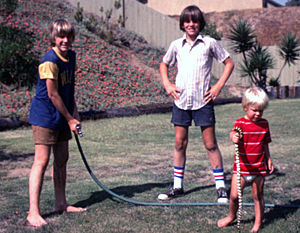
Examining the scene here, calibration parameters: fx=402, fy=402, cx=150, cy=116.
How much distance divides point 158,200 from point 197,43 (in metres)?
1.57

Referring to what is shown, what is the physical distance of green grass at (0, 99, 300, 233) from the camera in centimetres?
317

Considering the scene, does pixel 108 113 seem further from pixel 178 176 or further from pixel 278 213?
pixel 278 213

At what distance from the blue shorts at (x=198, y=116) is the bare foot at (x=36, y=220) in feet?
5.08

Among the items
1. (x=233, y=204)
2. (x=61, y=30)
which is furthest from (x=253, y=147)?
(x=61, y=30)

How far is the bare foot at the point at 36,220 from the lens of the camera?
10.4 ft

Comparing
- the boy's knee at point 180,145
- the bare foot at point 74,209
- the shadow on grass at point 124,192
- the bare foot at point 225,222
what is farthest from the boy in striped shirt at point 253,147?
the bare foot at point 74,209

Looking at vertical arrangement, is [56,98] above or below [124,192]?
above

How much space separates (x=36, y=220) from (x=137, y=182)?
1652mm

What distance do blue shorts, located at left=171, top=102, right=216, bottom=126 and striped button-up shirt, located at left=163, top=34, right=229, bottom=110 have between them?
0.14 ft

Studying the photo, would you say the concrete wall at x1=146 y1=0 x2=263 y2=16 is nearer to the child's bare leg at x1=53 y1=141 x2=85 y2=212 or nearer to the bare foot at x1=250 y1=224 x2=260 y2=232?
the child's bare leg at x1=53 y1=141 x2=85 y2=212

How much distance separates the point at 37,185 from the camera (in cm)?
330

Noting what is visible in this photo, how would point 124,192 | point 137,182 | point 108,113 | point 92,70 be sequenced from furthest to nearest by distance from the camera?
1. point 92,70
2. point 108,113
3. point 137,182
4. point 124,192

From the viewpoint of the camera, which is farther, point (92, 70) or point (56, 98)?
point (92, 70)

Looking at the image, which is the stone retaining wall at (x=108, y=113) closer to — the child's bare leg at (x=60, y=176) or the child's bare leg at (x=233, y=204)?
the child's bare leg at (x=60, y=176)
